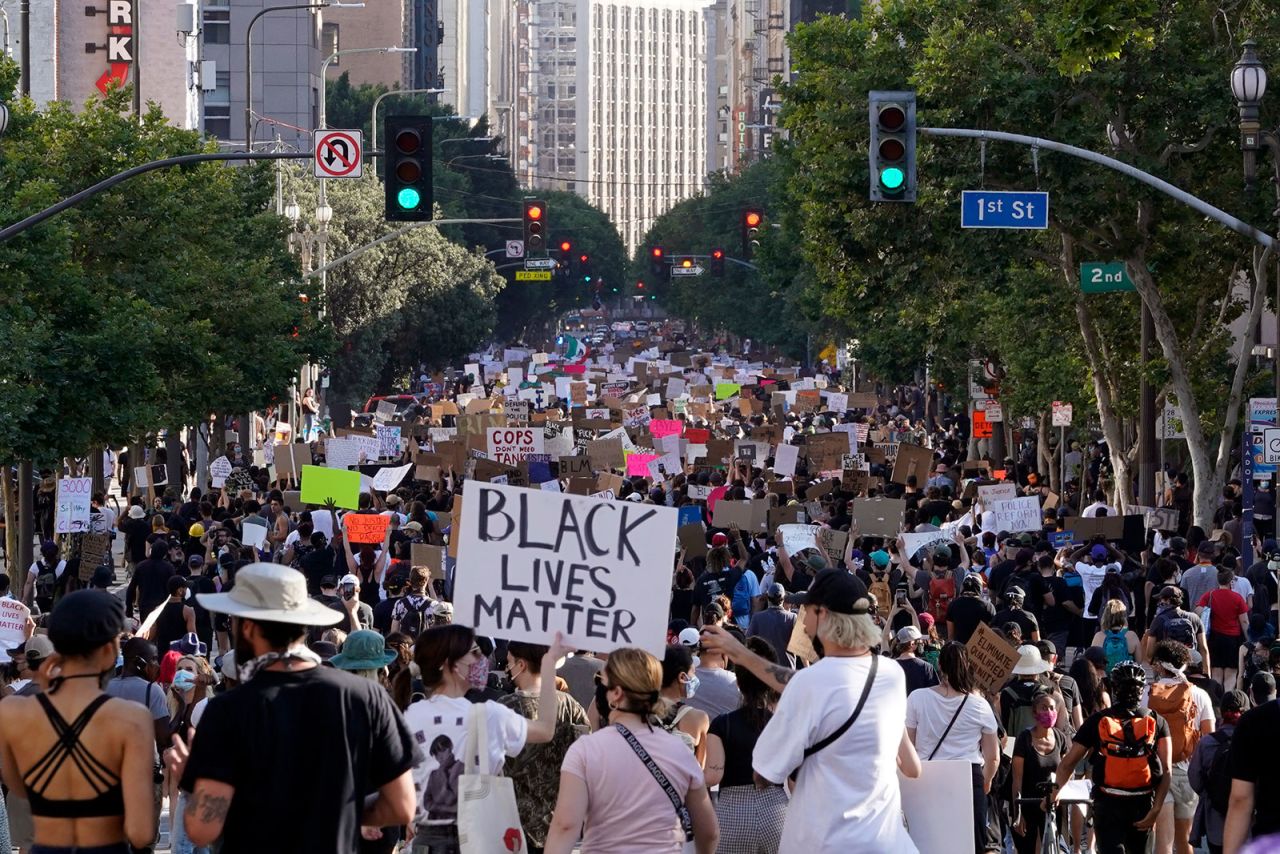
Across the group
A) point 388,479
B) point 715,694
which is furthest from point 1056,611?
point 388,479

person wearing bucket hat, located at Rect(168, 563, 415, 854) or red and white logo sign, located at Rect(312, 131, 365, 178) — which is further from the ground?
red and white logo sign, located at Rect(312, 131, 365, 178)

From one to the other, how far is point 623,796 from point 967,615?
7.53 meters

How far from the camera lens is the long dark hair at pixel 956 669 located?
31.4ft

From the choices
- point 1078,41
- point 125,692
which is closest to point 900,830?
point 125,692

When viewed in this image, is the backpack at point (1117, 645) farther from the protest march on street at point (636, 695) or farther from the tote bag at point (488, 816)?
the tote bag at point (488, 816)

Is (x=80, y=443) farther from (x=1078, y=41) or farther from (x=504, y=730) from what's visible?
(x=504, y=730)

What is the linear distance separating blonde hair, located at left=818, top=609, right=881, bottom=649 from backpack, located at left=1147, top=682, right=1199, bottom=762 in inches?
177

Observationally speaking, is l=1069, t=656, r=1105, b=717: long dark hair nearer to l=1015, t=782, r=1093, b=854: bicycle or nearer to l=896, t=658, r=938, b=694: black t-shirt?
l=1015, t=782, r=1093, b=854: bicycle

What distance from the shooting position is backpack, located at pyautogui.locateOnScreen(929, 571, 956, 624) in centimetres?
1683

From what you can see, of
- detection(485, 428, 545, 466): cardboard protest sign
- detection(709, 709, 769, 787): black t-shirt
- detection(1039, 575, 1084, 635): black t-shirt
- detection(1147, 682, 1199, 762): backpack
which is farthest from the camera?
detection(485, 428, 545, 466): cardboard protest sign

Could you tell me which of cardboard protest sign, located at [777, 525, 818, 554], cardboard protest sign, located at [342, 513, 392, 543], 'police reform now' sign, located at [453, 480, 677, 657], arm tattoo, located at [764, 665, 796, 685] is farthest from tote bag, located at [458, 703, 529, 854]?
cardboard protest sign, located at [342, 513, 392, 543]

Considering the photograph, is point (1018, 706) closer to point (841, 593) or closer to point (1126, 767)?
point (1126, 767)

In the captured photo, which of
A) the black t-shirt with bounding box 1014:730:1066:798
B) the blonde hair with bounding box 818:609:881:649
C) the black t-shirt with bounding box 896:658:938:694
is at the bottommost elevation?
the black t-shirt with bounding box 1014:730:1066:798

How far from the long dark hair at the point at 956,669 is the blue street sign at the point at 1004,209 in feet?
40.4
